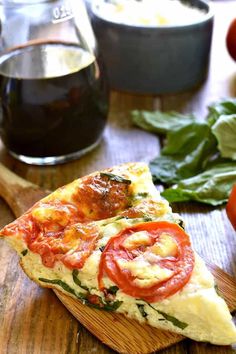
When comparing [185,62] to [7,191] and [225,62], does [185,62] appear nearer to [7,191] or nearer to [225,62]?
[225,62]

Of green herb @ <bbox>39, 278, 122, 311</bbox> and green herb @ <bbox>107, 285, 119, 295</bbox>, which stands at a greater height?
green herb @ <bbox>107, 285, 119, 295</bbox>

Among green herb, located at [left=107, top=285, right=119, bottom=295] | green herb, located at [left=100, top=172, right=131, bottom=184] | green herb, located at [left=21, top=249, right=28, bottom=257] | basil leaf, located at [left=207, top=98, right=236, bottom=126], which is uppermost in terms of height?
green herb, located at [left=100, top=172, right=131, bottom=184]

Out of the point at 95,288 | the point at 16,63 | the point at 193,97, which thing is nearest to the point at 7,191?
the point at 16,63

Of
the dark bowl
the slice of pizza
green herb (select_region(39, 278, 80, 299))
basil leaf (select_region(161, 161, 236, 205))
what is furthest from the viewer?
the dark bowl

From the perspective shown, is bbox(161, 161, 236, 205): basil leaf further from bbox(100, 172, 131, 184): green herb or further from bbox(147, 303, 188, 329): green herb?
bbox(147, 303, 188, 329): green herb

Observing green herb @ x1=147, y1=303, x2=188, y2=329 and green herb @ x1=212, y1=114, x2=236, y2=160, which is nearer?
green herb @ x1=147, y1=303, x2=188, y2=329

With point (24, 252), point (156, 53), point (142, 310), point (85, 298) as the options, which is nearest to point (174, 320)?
point (142, 310)

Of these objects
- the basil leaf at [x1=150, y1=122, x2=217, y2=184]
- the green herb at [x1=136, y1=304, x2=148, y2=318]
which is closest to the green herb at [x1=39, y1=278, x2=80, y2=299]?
the green herb at [x1=136, y1=304, x2=148, y2=318]
